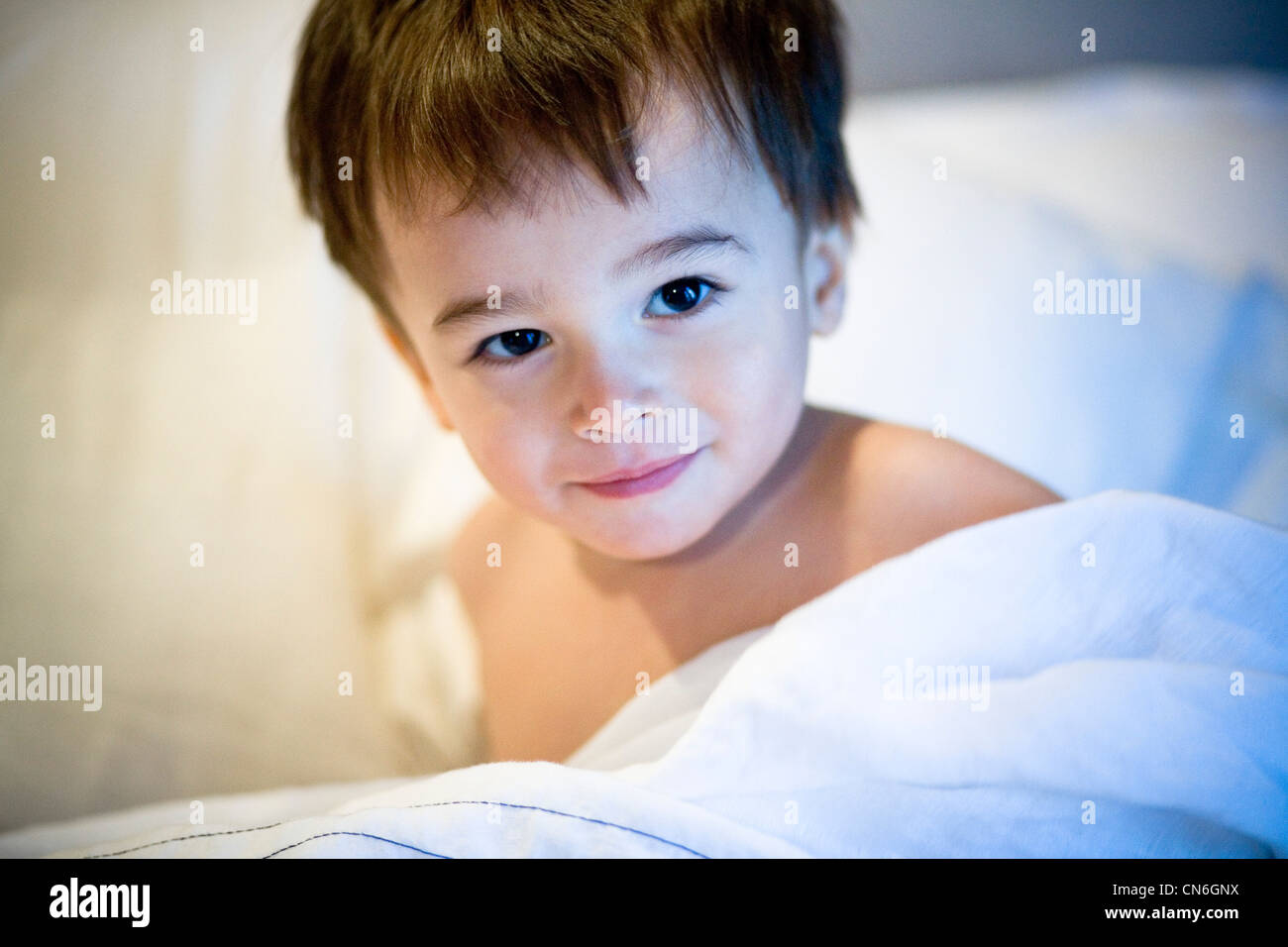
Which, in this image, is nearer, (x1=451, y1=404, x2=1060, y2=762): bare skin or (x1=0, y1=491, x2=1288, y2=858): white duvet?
(x1=0, y1=491, x2=1288, y2=858): white duvet

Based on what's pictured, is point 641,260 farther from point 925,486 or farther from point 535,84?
point 925,486

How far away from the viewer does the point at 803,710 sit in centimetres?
69

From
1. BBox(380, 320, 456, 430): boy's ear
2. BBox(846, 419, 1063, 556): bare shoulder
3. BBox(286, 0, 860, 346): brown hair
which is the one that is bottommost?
BBox(846, 419, 1063, 556): bare shoulder

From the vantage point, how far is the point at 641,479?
758 millimetres

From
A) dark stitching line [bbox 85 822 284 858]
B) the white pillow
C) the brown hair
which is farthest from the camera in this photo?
the white pillow

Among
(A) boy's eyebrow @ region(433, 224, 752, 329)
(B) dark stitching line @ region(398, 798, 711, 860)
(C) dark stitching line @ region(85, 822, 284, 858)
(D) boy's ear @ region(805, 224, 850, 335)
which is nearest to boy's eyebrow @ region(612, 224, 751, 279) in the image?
(A) boy's eyebrow @ region(433, 224, 752, 329)

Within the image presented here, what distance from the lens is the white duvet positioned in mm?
660

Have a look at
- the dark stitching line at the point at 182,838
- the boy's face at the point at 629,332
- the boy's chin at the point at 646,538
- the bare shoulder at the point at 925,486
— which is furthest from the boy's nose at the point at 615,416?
the dark stitching line at the point at 182,838

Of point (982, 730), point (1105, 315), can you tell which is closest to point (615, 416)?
point (982, 730)

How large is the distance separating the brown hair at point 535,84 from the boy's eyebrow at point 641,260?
41 millimetres

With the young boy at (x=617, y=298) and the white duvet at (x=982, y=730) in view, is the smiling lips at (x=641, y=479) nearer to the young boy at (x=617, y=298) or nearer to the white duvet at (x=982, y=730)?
the young boy at (x=617, y=298)

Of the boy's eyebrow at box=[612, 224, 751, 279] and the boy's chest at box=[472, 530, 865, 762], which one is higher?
the boy's eyebrow at box=[612, 224, 751, 279]

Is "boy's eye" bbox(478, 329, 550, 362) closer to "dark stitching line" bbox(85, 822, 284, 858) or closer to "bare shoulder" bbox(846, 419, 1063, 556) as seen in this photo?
"bare shoulder" bbox(846, 419, 1063, 556)

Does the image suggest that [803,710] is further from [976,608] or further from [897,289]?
[897,289]
